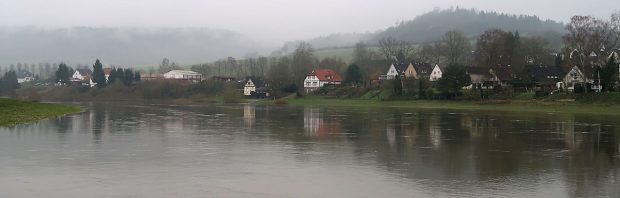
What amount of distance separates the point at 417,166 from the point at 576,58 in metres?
66.0

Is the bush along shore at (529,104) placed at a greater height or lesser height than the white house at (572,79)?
lesser

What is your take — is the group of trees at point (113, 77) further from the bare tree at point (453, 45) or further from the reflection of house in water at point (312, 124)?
the reflection of house in water at point (312, 124)

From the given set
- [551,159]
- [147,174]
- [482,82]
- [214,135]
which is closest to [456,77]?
[482,82]

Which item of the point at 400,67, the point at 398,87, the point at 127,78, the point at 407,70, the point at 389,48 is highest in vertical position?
the point at 389,48

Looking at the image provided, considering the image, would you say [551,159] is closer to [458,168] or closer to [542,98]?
[458,168]

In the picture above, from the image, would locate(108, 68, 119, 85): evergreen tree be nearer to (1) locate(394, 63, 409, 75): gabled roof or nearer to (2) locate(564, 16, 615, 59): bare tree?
(1) locate(394, 63, 409, 75): gabled roof

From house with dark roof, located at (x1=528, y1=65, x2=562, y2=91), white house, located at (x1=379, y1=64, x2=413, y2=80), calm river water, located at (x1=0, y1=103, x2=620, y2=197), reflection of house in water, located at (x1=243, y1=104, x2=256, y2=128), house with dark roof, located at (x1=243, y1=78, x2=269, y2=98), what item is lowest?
reflection of house in water, located at (x1=243, y1=104, x2=256, y2=128)

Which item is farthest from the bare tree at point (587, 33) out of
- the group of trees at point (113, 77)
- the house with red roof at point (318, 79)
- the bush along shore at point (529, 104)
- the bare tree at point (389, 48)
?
the group of trees at point (113, 77)

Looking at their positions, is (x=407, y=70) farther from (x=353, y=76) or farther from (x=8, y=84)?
(x=8, y=84)

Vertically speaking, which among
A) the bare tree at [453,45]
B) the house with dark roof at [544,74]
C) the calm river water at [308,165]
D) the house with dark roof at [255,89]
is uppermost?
the bare tree at [453,45]

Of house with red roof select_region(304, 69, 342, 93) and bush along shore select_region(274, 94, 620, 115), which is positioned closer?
bush along shore select_region(274, 94, 620, 115)

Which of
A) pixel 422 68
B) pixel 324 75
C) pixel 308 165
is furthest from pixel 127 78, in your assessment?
pixel 308 165

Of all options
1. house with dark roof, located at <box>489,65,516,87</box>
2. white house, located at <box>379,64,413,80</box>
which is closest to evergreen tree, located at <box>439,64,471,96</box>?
house with dark roof, located at <box>489,65,516,87</box>

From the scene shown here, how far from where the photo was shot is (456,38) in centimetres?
11519
